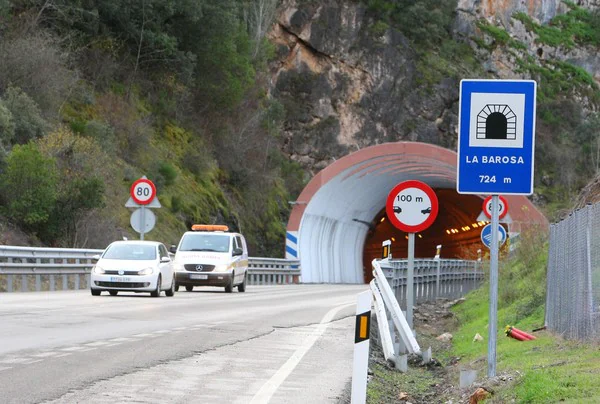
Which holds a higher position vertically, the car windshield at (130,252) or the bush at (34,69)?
the bush at (34,69)

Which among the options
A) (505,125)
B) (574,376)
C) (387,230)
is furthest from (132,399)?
(387,230)

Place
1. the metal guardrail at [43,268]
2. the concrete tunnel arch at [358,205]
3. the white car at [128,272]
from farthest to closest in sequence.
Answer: the concrete tunnel arch at [358,205]
the metal guardrail at [43,268]
the white car at [128,272]

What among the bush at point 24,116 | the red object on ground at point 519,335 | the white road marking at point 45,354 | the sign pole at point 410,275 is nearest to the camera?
the white road marking at point 45,354

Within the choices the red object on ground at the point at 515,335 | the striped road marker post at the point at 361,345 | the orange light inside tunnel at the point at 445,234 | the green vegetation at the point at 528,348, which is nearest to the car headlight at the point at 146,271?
the green vegetation at the point at 528,348

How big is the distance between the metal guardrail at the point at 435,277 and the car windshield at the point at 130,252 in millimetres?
6029

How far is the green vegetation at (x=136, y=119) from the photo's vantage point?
127 ft

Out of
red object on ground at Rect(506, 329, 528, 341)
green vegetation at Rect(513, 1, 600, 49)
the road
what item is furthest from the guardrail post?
green vegetation at Rect(513, 1, 600, 49)

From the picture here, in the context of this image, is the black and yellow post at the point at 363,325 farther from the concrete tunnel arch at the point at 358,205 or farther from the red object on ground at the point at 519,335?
the concrete tunnel arch at the point at 358,205

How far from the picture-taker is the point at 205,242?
3497cm

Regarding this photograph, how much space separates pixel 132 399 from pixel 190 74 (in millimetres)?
49039

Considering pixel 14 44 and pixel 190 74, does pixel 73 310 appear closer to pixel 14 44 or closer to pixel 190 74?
pixel 14 44

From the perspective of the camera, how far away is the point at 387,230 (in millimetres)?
79250

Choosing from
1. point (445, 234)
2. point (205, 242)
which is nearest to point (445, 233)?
point (445, 234)

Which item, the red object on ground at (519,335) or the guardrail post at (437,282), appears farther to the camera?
the guardrail post at (437,282)
